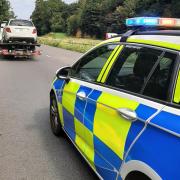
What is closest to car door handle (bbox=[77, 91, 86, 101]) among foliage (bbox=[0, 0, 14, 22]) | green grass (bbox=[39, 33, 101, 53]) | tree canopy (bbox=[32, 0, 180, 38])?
green grass (bbox=[39, 33, 101, 53])

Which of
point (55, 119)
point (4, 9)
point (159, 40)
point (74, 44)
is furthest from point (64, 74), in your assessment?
point (4, 9)

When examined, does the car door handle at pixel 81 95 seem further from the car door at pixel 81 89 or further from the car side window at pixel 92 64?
the car side window at pixel 92 64

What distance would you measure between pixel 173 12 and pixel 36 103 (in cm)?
7335

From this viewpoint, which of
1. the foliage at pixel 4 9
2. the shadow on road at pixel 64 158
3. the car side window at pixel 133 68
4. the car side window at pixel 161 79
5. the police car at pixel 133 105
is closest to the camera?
the police car at pixel 133 105

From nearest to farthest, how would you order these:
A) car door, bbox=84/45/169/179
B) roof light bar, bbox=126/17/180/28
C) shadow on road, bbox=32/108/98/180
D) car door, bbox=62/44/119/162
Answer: car door, bbox=84/45/169/179 < roof light bar, bbox=126/17/180/28 < car door, bbox=62/44/119/162 < shadow on road, bbox=32/108/98/180

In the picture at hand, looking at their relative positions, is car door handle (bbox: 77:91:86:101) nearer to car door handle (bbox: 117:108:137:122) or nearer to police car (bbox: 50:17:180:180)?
police car (bbox: 50:17:180:180)

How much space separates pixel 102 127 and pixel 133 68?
23.4 inches

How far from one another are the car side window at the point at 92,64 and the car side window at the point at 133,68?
28 centimetres

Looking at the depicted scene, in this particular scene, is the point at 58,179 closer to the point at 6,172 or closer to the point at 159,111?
the point at 6,172

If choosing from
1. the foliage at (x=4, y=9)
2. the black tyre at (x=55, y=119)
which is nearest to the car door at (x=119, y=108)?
the black tyre at (x=55, y=119)

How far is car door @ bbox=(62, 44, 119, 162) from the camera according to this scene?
4320 mm

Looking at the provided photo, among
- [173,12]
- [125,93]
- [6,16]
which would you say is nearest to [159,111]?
[125,93]

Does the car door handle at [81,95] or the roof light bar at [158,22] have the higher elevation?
the roof light bar at [158,22]

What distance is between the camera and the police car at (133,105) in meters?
2.82
